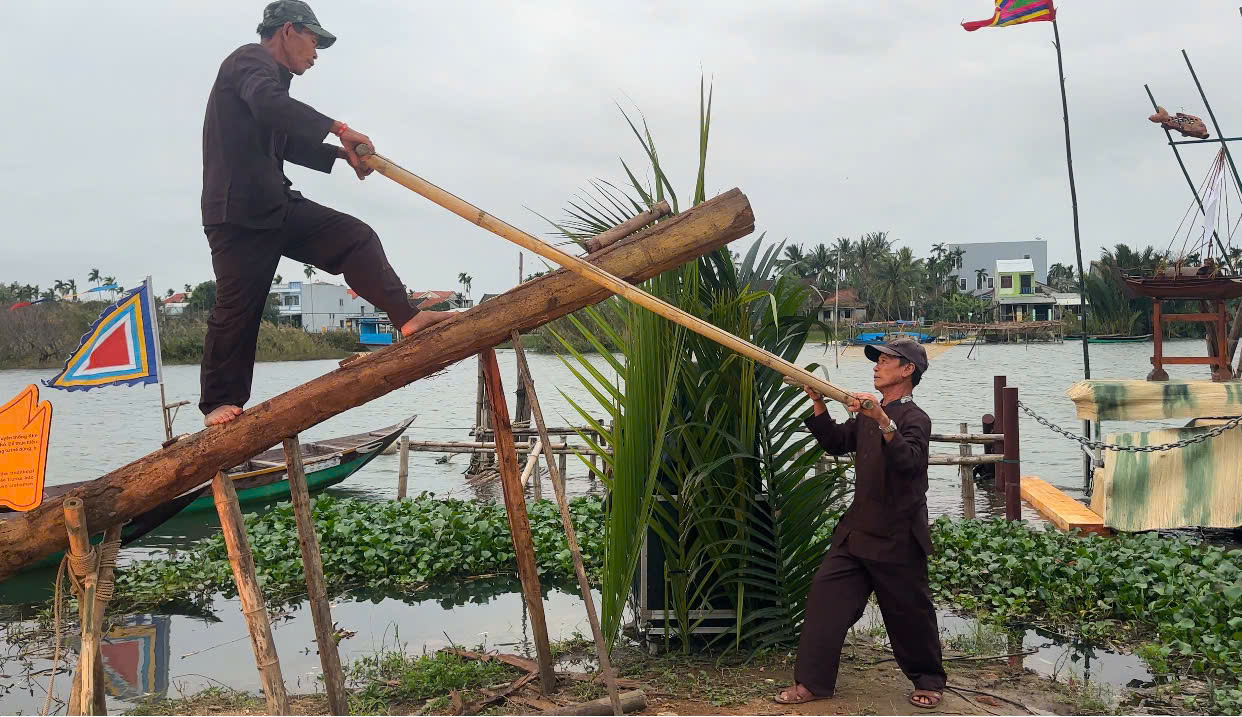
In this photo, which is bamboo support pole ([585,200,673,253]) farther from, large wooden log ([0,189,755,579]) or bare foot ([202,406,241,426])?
bare foot ([202,406,241,426])

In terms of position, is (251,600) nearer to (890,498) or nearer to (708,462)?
(708,462)

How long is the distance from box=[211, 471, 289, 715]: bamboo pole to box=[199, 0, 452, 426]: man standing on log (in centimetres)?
36

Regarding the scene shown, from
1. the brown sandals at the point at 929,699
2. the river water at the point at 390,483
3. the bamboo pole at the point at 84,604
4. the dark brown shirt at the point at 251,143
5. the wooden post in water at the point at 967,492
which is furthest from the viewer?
the wooden post in water at the point at 967,492

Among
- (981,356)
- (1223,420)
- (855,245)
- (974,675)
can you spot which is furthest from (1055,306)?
(974,675)

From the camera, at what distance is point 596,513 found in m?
8.91

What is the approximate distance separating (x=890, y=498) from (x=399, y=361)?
226 centimetres

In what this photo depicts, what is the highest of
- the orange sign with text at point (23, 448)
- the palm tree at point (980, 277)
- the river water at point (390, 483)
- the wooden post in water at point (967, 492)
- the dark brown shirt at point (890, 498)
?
the palm tree at point (980, 277)

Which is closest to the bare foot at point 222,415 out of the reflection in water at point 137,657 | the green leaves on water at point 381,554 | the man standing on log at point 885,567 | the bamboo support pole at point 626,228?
the bamboo support pole at point 626,228

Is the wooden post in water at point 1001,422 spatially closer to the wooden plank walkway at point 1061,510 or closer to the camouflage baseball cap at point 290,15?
the wooden plank walkway at point 1061,510

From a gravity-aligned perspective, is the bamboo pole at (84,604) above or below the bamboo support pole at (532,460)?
above

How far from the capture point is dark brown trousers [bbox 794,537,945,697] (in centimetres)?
423

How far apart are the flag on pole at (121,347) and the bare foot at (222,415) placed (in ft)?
12.2

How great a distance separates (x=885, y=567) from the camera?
4.22 meters

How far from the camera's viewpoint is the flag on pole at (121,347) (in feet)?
24.3
